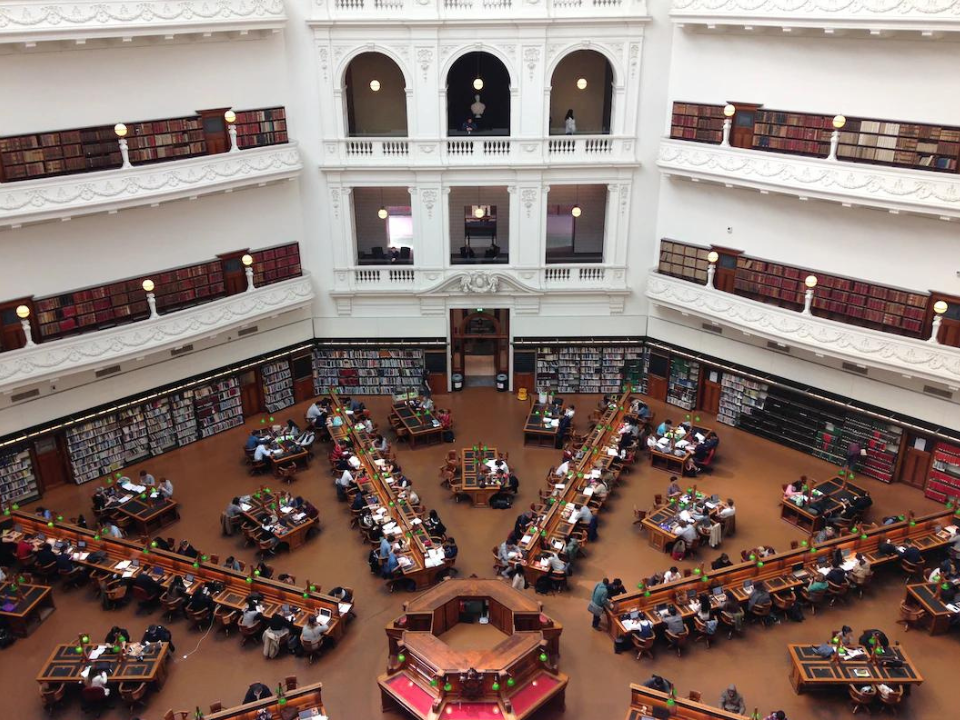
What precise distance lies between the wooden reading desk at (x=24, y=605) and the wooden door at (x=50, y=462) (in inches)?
167

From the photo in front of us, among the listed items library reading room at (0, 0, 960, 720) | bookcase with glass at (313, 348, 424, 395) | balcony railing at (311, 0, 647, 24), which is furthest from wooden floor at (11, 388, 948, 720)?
balcony railing at (311, 0, 647, 24)

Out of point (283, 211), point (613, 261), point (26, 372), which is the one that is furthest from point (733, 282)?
point (26, 372)

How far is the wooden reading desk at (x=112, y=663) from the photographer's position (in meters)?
14.2

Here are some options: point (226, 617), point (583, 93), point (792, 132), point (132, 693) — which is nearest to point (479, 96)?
point (583, 93)

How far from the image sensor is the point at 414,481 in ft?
68.9

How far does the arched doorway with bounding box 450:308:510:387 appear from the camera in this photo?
80.6ft

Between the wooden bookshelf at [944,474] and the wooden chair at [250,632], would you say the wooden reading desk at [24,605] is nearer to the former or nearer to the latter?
the wooden chair at [250,632]

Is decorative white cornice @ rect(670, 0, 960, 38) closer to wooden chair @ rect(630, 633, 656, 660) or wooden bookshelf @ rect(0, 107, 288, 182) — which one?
wooden bookshelf @ rect(0, 107, 288, 182)

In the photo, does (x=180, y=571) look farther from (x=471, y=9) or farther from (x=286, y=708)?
(x=471, y=9)

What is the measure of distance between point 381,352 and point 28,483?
9829mm

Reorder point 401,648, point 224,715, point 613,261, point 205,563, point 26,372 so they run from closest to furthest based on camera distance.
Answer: point 224,715
point 401,648
point 205,563
point 26,372
point 613,261

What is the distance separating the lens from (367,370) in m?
24.8

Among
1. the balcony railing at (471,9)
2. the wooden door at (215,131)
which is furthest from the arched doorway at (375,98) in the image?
the wooden door at (215,131)

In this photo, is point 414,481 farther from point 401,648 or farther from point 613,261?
point 613,261
